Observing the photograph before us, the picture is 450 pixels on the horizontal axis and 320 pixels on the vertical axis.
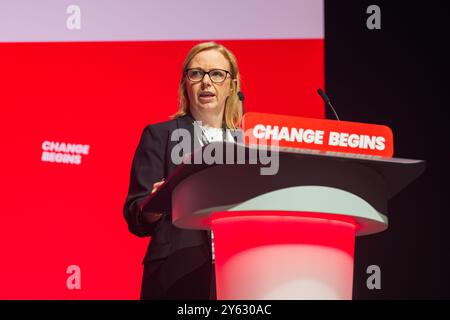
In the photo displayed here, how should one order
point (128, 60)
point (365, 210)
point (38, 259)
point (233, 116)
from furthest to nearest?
point (128, 60) → point (38, 259) → point (233, 116) → point (365, 210)

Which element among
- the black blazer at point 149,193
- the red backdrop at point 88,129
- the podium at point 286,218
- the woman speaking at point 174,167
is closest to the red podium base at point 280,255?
the podium at point 286,218

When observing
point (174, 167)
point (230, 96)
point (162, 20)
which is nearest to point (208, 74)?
point (230, 96)

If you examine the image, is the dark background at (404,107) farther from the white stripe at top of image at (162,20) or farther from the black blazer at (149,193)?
the black blazer at (149,193)

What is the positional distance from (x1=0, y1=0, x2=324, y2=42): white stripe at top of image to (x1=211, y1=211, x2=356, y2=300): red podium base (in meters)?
1.87

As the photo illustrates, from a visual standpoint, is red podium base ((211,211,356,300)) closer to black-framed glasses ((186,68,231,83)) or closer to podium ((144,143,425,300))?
podium ((144,143,425,300))

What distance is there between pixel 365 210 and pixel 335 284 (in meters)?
0.18

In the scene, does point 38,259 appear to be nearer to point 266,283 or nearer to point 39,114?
point 39,114

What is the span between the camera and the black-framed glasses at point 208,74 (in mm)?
2424

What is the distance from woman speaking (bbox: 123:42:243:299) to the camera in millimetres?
2111

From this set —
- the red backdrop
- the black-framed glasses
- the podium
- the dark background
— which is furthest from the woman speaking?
the dark background

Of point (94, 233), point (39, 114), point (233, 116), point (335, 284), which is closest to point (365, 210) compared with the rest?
point (335, 284)

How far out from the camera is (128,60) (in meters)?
3.15

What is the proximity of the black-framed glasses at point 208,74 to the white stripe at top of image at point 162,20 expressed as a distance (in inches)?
29.8
